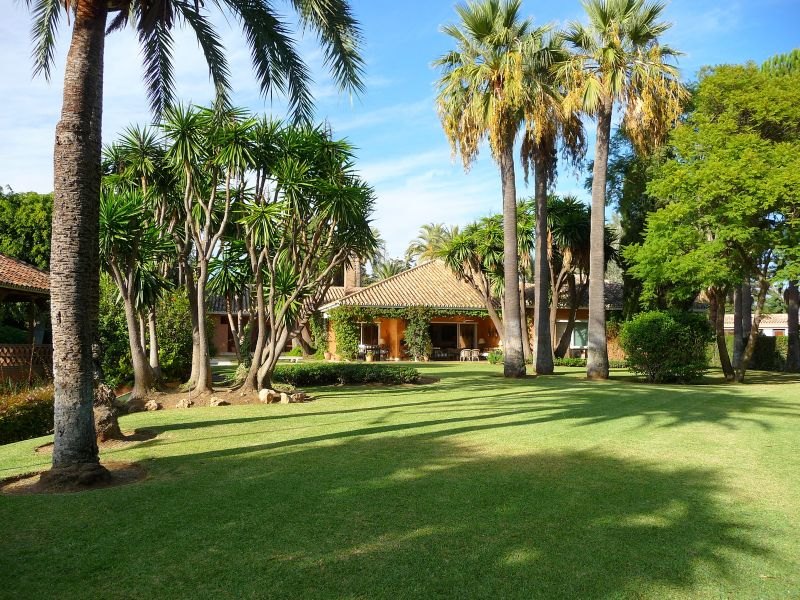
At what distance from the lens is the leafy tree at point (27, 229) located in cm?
2647

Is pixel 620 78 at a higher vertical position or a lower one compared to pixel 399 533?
Result: higher

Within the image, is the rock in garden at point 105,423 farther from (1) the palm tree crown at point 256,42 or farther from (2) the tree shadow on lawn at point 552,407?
(1) the palm tree crown at point 256,42

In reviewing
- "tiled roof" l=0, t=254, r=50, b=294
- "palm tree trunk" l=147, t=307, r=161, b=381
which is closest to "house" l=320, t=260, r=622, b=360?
"tiled roof" l=0, t=254, r=50, b=294

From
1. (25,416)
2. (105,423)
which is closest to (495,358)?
(25,416)

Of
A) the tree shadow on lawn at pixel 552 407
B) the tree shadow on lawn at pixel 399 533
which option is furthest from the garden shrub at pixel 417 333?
the tree shadow on lawn at pixel 399 533

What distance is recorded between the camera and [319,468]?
708 cm

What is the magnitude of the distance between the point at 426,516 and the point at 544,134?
18476 millimetres

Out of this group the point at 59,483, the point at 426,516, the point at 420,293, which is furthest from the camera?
the point at 420,293

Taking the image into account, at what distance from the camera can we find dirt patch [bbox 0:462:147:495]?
20.6ft

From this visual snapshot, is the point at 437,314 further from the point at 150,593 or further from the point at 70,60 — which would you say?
the point at 150,593

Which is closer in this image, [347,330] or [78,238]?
[78,238]

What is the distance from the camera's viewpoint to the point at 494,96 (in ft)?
66.2

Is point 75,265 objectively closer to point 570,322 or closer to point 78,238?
point 78,238

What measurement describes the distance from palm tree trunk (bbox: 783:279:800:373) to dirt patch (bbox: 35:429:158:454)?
2612 cm
